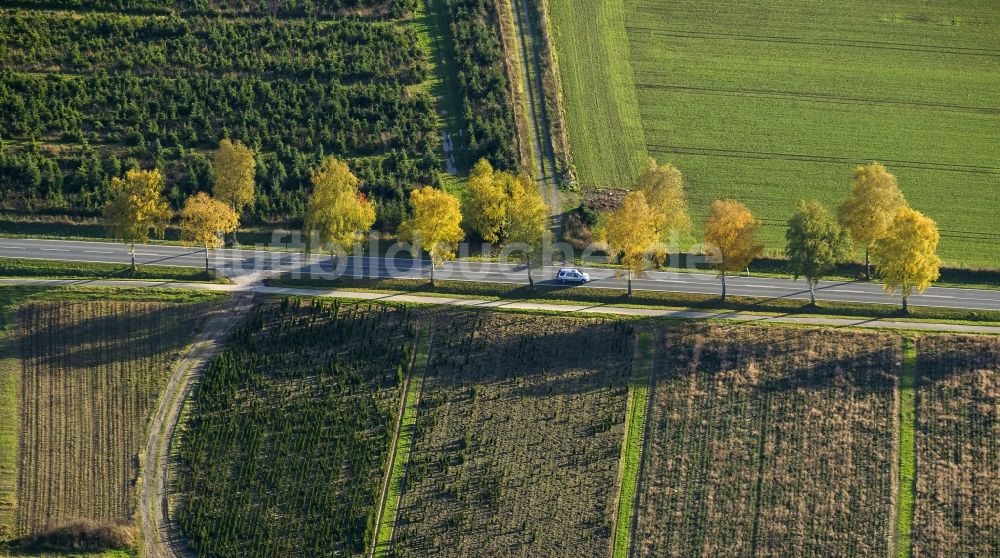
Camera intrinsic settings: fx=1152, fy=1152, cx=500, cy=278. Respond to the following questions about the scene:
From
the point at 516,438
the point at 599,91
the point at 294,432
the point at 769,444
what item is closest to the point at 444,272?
the point at 516,438

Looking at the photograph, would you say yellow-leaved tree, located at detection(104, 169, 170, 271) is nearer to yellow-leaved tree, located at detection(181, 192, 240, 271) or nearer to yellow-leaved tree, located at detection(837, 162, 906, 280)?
yellow-leaved tree, located at detection(181, 192, 240, 271)

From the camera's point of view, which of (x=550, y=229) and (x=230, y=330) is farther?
(x=550, y=229)

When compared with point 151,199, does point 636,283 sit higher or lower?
lower

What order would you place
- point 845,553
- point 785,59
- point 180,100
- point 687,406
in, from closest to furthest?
point 845,553, point 687,406, point 180,100, point 785,59

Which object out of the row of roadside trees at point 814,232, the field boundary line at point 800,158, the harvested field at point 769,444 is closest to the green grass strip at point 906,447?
the harvested field at point 769,444

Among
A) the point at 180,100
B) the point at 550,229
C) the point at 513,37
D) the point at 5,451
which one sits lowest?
the point at 5,451

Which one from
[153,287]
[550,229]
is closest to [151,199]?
[153,287]

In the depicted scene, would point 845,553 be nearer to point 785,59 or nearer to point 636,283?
point 636,283

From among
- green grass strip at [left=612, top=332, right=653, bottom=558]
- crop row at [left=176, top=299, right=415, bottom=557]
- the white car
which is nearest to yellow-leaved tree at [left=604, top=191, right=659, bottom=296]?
the white car
